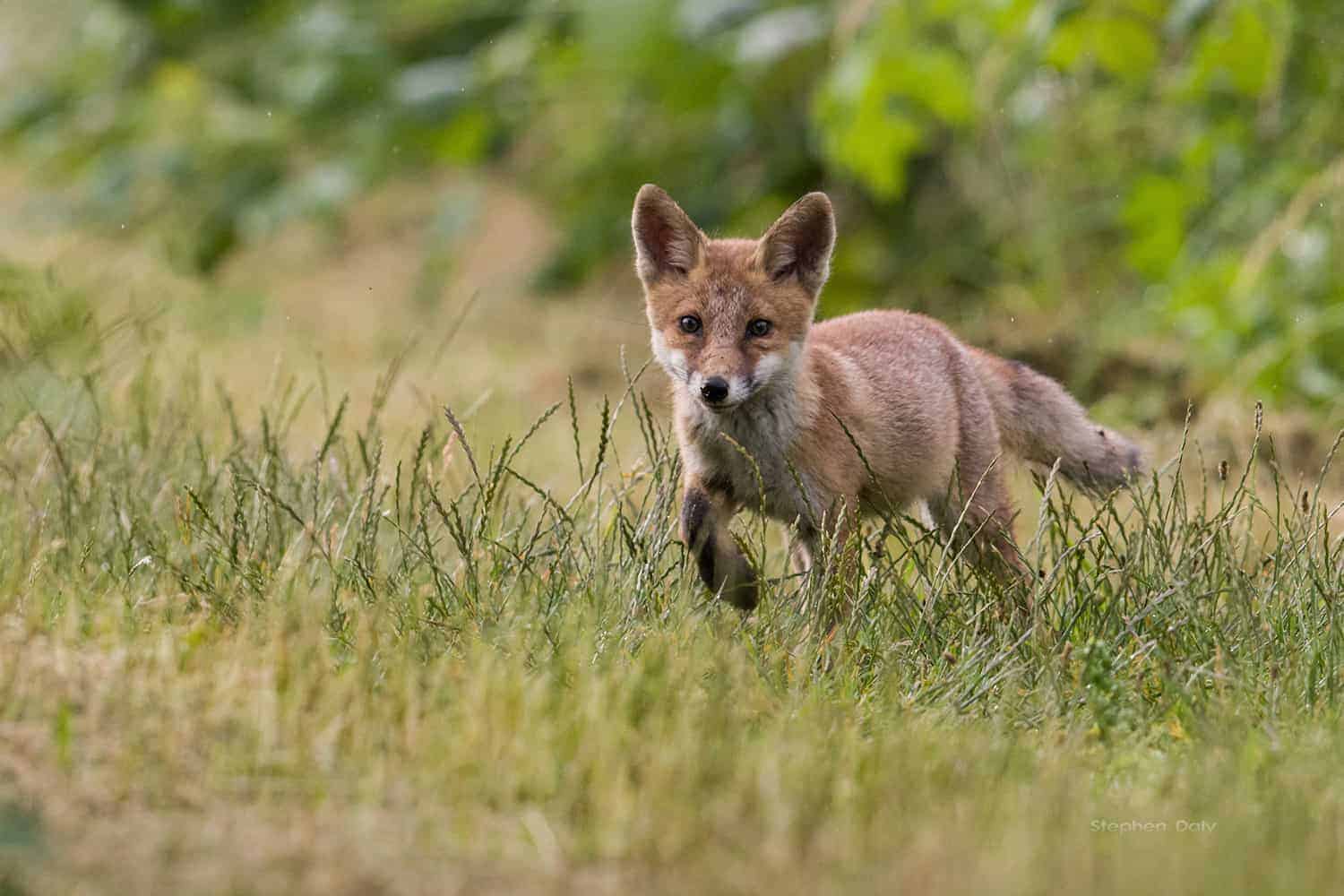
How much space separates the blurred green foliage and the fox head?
2275mm

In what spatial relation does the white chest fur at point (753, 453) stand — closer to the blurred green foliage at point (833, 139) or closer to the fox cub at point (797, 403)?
the fox cub at point (797, 403)

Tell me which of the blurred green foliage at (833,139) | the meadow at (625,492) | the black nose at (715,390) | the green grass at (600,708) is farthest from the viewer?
the blurred green foliage at (833,139)

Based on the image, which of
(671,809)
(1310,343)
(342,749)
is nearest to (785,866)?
(671,809)

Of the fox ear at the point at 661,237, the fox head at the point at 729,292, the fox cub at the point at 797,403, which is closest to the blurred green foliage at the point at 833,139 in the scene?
the fox cub at the point at 797,403

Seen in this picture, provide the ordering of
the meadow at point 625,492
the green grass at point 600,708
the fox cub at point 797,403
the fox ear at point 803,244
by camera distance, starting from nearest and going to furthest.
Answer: the green grass at point 600,708 < the meadow at point 625,492 < the fox cub at point 797,403 < the fox ear at point 803,244

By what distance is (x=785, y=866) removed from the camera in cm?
255

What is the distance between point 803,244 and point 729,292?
1.03 ft

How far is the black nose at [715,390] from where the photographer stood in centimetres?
438

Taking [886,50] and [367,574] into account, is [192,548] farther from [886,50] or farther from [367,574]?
[886,50]

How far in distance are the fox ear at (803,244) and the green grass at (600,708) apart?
61cm

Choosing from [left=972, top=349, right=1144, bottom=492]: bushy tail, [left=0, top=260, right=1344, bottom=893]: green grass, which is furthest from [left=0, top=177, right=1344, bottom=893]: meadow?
[left=972, top=349, right=1144, bottom=492]: bushy tail

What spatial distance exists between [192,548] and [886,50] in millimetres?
4122

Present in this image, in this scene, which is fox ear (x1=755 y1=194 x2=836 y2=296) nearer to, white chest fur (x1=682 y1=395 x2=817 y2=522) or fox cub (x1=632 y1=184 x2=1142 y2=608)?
fox cub (x1=632 y1=184 x2=1142 y2=608)

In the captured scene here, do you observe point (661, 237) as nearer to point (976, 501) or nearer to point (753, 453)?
point (753, 453)
